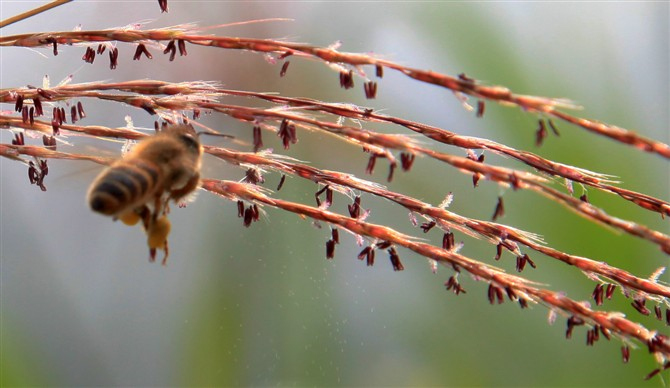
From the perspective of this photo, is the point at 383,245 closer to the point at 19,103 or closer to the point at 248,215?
the point at 248,215

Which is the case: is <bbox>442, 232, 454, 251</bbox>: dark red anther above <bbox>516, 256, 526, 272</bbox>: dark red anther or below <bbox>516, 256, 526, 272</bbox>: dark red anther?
above

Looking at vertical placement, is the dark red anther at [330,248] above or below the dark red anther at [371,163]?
below

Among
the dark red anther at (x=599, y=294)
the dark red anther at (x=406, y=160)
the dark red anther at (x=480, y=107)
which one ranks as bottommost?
the dark red anther at (x=599, y=294)

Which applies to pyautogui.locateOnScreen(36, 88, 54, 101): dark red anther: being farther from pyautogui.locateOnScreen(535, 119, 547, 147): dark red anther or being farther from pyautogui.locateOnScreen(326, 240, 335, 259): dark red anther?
pyautogui.locateOnScreen(535, 119, 547, 147): dark red anther

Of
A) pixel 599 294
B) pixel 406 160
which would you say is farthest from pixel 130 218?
pixel 599 294

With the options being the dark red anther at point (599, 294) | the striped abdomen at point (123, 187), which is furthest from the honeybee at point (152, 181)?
the dark red anther at point (599, 294)

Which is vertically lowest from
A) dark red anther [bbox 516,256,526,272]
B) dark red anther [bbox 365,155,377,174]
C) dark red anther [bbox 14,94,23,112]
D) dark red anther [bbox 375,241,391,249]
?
dark red anther [bbox 516,256,526,272]

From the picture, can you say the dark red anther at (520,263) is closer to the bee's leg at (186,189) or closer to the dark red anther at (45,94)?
the bee's leg at (186,189)

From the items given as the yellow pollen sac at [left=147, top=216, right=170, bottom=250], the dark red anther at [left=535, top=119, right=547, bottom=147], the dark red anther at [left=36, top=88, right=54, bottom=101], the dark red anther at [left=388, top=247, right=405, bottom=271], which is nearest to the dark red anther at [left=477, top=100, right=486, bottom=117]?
the dark red anther at [left=535, top=119, right=547, bottom=147]

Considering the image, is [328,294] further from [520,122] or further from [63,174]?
[63,174]

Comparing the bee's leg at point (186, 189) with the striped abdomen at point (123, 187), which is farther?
the bee's leg at point (186, 189)
